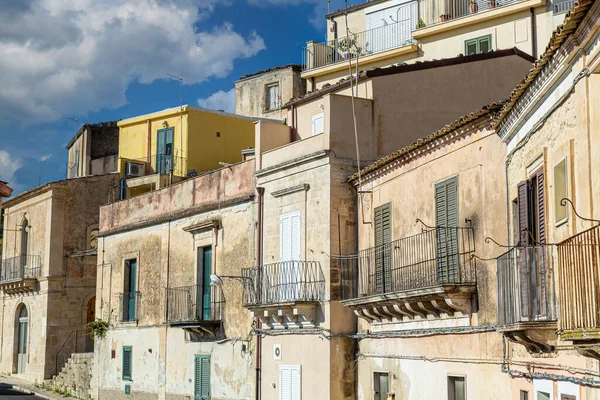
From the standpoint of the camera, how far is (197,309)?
26484mm

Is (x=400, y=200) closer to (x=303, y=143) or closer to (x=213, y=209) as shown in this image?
(x=303, y=143)

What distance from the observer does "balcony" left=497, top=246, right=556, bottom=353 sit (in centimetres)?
1180

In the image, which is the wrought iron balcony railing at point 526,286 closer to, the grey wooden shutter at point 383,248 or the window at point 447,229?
the window at point 447,229

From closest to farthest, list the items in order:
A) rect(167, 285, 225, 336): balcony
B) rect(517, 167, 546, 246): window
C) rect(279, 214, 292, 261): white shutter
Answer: rect(517, 167, 546, 246): window
rect(279, 214, 292, 261): white shutter
rect(167, 285, 225, 336): balcony

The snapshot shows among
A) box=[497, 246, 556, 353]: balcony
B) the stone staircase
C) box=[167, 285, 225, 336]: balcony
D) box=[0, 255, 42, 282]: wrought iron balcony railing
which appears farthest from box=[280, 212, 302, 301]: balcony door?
box=[0, 255, 42, 282]: wrought iron balcony railing

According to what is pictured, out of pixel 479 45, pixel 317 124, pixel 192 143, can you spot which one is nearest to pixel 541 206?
pixel 317 124

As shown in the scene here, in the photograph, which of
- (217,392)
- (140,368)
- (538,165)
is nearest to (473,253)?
(538,165)

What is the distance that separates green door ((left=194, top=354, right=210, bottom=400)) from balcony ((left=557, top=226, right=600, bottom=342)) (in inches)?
676

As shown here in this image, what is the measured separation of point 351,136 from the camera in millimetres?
21484

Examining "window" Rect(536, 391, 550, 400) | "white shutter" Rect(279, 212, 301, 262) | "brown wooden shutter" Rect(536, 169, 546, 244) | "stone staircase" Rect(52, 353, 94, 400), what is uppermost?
"white shutter" Rect(279, 212, 301, 262)

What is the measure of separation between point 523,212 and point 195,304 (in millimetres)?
14547

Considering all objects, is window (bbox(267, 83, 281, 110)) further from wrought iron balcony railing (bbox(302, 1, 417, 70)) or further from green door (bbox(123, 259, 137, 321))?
green door (bbox(123, 259, 137, 321))

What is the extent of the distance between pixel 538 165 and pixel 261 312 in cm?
1132

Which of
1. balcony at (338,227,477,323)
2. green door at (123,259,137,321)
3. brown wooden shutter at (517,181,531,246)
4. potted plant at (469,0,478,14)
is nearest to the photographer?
brown wooden shutter at (517,181,531,246)
